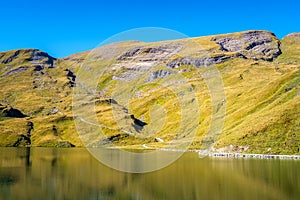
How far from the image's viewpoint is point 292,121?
127 m

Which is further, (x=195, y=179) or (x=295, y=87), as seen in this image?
(x=295, y=87)

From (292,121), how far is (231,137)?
24569 mm

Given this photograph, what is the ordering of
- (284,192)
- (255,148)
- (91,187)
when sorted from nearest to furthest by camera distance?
1. (284,192)
2. (91,187)
3. (255,148)

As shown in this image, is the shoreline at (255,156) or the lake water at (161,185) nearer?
the lake water at (161,185)

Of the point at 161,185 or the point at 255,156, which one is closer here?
the point at 161,185

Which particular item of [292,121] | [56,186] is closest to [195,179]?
[56,186]

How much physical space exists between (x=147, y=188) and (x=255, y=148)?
75259 millimetres

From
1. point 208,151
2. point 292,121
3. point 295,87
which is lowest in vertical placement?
point 208,151

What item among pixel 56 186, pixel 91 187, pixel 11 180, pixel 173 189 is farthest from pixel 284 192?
pixel 11 180

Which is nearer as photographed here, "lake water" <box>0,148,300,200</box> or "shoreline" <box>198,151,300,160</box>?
"lake water" <box>0,148,300,200</box>

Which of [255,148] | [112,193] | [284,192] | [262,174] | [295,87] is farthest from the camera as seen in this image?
[295,87]

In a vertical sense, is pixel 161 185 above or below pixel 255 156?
above

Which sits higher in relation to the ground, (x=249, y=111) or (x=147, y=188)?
(x=249, y=111)

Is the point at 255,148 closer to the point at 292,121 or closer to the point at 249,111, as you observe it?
the point at 292,121
